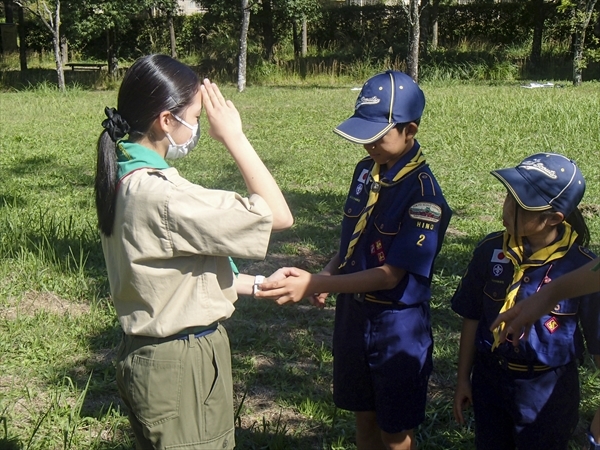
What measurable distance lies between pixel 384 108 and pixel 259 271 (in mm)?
2782

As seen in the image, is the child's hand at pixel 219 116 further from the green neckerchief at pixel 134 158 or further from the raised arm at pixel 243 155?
the green neckerchief at pixel 134 158

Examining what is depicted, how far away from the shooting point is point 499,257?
2326 millimetres

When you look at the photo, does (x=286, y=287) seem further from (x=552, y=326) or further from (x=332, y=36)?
(x=332, y=36)

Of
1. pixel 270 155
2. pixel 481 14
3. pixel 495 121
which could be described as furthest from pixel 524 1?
pixel 270 155

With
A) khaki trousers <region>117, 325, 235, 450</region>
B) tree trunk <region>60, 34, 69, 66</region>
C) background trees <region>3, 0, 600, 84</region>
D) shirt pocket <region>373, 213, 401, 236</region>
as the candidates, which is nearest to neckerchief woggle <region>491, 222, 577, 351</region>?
shirt pocket <region>373, 213, 401, 236</region>

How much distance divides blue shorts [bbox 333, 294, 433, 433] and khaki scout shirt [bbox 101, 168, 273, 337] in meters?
0.60

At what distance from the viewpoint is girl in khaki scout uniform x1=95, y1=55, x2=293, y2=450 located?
74.0 inches

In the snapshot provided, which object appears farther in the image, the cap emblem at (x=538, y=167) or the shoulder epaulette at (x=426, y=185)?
the shoulder epaulette at (x=426, y=185)

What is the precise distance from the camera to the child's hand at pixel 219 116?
2043 millimetres

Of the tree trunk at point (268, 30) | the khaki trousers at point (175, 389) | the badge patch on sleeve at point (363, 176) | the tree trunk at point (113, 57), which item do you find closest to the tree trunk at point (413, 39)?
the tree trunk at point (268, 30)

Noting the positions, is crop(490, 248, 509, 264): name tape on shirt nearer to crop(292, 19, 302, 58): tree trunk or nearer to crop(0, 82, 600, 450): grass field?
crop(0, 82, 600, 450): grass field

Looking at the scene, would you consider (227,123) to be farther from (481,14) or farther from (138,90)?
(481,14)

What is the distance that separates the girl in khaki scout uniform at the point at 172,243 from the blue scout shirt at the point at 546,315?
732 mm

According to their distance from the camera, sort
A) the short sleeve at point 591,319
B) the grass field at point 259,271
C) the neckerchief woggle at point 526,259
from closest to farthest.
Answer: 1. the short sleeve at point 591,319
2. the neckerchief woggle at point 526,259
3. the grass field at point 259,271
